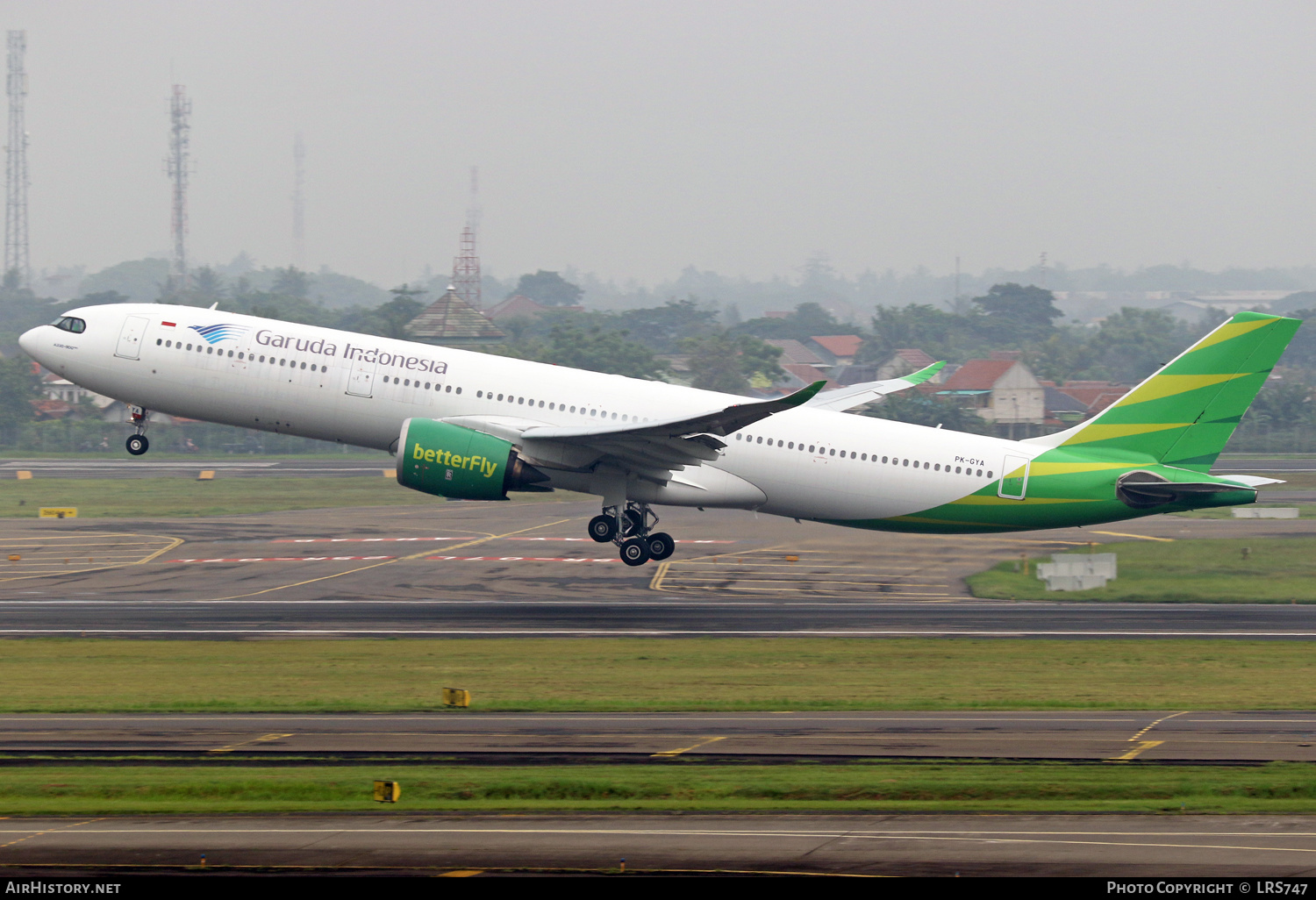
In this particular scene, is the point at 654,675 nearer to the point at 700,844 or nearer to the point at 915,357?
the point at 700,844

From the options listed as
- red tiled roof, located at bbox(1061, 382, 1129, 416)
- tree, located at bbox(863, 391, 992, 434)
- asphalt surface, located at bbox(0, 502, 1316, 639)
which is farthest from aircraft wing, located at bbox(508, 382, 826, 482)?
red tiled roof, located at bbox(1061, 382, 1129, 416)

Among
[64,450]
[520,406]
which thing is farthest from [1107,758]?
[64,450]

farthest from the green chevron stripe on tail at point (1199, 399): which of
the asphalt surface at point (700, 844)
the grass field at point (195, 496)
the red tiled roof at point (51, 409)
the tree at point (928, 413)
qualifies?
the red tiled roof at point (51, 409)

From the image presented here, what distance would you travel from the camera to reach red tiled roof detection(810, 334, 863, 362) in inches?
7313

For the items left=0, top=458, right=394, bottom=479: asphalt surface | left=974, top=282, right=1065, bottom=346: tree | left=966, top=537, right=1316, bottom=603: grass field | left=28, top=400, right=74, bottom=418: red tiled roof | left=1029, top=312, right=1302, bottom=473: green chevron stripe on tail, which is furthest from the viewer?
left=974, top=282, right=1065, bottom=346: tree

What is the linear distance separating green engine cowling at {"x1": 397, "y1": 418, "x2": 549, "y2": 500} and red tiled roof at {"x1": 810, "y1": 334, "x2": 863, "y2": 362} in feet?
485

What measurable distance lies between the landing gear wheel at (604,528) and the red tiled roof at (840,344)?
144 metres

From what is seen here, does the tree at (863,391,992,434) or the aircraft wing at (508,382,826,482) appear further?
the tree at (863,391,992,434)

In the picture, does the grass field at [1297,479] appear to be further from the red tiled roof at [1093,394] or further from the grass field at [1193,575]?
the red tiled roof at [1093,394]

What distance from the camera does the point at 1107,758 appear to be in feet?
76.6

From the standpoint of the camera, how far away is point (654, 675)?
3166 cm

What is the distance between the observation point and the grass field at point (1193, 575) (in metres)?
45.5

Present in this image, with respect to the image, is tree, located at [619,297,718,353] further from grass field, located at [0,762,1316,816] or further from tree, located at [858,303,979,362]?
grass field, located at [0,762,1316,816]

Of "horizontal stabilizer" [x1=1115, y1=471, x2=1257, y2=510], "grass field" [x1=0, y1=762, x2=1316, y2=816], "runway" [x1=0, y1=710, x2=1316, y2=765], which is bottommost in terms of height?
"runway" [x1=0, y1=710, x2=1316, y2=765]
